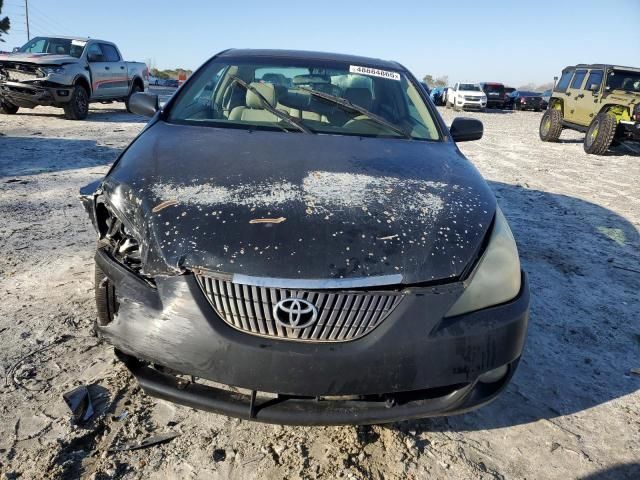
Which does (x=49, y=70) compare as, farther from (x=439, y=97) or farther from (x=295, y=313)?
(x=439, y=97)

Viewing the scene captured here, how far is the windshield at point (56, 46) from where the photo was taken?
10477 millimetres

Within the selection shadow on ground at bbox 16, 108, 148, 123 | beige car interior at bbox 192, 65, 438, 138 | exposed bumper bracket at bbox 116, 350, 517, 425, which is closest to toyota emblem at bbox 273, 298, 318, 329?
exposed bumper bracket at bbox 116, 350, 517, 425

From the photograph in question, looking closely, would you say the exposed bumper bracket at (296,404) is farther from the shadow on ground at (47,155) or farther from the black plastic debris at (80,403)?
the shadow on ground at (47,155)

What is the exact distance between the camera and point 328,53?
334 centimetres

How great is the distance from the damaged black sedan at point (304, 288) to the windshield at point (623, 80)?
10.1 meters

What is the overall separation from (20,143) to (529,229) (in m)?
6.94

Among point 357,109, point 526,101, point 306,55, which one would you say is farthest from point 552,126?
point 526,101

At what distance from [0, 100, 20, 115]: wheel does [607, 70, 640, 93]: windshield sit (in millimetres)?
12447

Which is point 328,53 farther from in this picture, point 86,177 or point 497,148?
point 497,148

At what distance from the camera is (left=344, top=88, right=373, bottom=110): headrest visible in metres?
2.83

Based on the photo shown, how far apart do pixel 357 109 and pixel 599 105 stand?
944 cm

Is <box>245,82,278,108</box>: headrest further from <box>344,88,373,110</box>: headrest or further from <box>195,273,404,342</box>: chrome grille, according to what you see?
<box>195,273,404,342</box>: chrome grille

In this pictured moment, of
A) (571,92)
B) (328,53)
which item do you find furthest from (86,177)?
(571,92)

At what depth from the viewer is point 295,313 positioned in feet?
4.69
